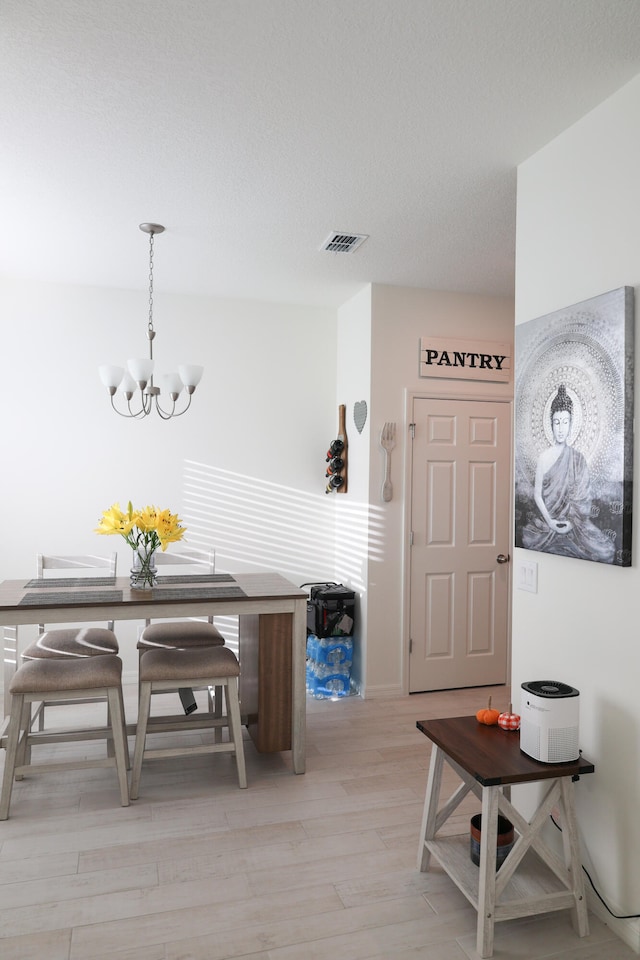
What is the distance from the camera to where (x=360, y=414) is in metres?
4.66

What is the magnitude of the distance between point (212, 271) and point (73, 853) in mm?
3192

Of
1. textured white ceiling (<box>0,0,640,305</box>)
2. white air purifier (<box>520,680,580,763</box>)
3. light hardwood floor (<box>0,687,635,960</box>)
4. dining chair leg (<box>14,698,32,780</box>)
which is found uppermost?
textured white ceiling (<box>0,0,640,305</box>)

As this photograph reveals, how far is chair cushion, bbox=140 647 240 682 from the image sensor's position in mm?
3053

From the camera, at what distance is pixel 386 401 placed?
14.8ft

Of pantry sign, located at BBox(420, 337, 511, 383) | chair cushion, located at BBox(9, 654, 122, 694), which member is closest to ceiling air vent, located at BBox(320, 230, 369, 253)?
pantry sign, located at BBox(420, 337, 511, 383)

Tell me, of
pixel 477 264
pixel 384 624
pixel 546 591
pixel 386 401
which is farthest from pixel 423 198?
pixel 384 624

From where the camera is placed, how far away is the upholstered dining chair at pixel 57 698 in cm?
283

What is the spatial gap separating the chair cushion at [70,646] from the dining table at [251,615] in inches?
6.5

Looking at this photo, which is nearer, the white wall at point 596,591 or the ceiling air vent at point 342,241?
the white wall at point 596,591

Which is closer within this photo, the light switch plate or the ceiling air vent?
the light switch plate

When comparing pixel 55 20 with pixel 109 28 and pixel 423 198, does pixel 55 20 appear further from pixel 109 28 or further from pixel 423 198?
pixel 423 198

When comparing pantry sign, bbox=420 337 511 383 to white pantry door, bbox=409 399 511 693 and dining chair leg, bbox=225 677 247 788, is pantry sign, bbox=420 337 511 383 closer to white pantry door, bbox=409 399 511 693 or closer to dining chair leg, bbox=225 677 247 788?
white pantry door, bbox=409 399 511 693

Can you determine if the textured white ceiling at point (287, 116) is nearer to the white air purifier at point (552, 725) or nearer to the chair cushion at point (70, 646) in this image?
the white air purifier at point (552, 725)

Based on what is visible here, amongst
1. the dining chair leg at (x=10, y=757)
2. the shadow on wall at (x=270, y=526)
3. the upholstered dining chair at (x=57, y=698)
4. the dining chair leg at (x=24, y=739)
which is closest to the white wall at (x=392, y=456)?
the shadow on wall at (x=270, y=526)
